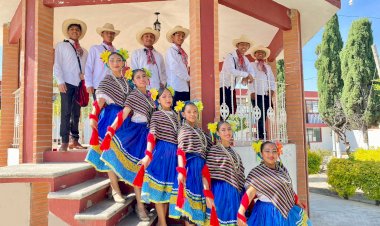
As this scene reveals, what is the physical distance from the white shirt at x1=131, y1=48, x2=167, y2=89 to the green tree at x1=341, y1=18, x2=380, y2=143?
17700mm

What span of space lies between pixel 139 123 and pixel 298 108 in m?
3.55

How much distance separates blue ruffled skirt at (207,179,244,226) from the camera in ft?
10.8

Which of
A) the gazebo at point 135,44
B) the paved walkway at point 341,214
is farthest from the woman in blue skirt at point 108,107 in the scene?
the paved walkway at point 341,214

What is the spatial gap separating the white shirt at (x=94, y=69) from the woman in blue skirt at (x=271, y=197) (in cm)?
246

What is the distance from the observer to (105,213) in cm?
300

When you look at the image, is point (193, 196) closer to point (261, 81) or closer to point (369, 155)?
point (261, 81)

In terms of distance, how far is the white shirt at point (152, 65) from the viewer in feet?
14.9

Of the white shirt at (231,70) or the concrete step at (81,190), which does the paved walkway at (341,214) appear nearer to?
the white shirt at (231,70)

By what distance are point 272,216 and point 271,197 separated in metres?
0.18

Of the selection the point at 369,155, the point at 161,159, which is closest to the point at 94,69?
the point at 161,159

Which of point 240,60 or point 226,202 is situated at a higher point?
point 240,60

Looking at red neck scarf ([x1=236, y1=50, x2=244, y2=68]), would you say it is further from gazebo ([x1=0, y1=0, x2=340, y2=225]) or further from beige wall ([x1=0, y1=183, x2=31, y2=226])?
beige wall ([x1=0, y1=183, x2=31, y2=226])

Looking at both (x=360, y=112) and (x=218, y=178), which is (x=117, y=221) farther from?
(x=360, y=112)

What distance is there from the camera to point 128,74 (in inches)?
146
